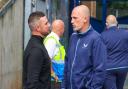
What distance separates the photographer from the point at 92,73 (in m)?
6.29

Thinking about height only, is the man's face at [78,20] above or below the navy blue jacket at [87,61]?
above

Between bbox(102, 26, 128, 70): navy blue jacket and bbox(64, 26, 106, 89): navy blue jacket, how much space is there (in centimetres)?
344

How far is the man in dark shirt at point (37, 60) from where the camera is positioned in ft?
21.1

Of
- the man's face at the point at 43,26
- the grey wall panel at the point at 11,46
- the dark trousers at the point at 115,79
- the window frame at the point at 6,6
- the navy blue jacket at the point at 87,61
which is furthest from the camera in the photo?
the grey wall panel at the point at 11,46

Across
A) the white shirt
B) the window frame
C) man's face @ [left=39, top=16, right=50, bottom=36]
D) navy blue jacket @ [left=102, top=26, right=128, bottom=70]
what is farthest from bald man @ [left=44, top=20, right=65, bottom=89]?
the window frame

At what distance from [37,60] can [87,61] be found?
0.61 metres

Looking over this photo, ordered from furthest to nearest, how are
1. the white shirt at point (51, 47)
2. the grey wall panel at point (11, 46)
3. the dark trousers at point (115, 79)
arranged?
Answer: 1. the grey wall panel at point (11, 46)
2. the dark trousers at point (115, 79)
3. the white shirt at point (51, 47)

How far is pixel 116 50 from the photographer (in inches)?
390

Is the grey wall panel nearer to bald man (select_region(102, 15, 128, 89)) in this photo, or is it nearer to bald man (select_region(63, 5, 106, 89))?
bald man (select_region(102, 15, 128, 89))

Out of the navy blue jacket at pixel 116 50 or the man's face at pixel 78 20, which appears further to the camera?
the navy blue jacket at pixel 116 50

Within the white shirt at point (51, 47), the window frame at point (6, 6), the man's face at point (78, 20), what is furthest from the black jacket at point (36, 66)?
the window frame at point (6, 6)

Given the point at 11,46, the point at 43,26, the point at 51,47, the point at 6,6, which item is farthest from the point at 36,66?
the point at 11,46

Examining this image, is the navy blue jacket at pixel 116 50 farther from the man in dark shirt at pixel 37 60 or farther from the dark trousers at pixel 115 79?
the man in dark shirt at pixel 37 60

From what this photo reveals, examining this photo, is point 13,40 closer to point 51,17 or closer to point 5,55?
point 5,55
